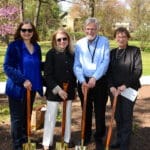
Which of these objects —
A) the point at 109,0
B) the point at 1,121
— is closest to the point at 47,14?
the point at 109,0

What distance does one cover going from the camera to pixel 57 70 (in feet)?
20.1

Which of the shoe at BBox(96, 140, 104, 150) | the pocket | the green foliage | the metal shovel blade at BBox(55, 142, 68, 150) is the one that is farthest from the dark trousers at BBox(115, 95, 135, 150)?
the green foliage

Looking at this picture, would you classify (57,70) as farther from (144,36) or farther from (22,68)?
(144,36)

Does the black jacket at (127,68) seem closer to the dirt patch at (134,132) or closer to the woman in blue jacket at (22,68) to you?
the woman in blue jacket at (22,68)

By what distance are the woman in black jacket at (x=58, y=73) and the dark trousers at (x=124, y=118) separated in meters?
0.66

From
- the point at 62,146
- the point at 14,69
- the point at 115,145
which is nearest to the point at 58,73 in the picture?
the point at 14,69

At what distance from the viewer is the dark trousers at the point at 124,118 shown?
611cm

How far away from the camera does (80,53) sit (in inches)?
242

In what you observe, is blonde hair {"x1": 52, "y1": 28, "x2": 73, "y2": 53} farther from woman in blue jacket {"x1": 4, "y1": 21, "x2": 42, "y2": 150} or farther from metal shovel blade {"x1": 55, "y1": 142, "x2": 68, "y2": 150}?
metal shovel blade {"x1": 55, "y1": 142, "x2": 68, "y2": 150}

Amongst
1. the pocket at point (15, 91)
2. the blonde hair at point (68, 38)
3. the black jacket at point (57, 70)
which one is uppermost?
the blonde hair at point (68, 38)

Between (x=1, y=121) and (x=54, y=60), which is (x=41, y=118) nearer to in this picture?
(x=1, y=121)

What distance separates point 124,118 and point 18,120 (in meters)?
1.41

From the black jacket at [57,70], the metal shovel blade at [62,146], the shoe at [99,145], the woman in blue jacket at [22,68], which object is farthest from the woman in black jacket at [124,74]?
the woman in blue jacket at [22,68]

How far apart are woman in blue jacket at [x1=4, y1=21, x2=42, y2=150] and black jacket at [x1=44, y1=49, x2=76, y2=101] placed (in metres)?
0.12
